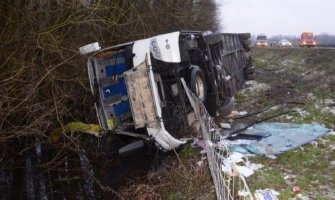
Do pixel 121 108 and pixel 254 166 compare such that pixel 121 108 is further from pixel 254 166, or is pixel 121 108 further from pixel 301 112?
pixel 301 112

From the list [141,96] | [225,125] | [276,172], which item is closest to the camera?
[276,172]

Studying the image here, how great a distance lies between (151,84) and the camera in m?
6.04

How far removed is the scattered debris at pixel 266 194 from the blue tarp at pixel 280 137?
4.35 ft

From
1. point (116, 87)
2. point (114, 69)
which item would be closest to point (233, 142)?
point (116, 87)

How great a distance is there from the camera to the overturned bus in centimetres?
610

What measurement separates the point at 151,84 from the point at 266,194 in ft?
7.52

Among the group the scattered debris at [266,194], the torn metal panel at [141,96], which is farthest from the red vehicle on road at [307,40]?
the scattered debris at [266,194]

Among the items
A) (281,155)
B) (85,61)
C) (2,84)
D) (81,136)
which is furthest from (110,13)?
(281,155)

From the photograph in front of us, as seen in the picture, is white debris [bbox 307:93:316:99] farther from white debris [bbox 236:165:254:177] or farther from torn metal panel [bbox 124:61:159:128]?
torn metal panel [bbox 124:61:159:128]

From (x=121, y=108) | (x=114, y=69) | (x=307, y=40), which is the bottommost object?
(x=307, y=40)

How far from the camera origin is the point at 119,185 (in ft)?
22.4

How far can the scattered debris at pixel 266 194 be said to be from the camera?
16.7 feet

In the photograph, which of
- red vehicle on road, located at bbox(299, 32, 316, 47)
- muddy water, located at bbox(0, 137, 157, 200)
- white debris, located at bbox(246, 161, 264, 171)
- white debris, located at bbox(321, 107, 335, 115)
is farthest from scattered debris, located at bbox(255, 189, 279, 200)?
red vehicle on road, located at bbox(299, 32, 316, 47)

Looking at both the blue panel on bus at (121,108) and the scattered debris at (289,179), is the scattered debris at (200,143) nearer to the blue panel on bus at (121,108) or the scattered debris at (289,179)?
the blue panel on bus at (121,108)
